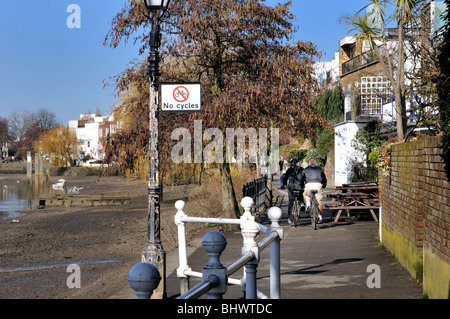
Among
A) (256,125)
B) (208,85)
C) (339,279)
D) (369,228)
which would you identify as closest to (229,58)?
(208,85)

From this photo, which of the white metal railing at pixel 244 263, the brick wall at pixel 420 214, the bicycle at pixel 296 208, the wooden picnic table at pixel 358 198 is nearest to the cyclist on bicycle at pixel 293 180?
the bicycle at pixel 296 208

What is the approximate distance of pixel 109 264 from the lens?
1443cm

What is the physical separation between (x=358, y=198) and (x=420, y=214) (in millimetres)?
8737

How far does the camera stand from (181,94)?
9.72m

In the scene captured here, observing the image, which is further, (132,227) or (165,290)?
(132,227)

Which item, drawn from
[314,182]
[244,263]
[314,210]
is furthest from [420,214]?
[314,182]

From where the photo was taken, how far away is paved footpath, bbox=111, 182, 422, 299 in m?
8.77

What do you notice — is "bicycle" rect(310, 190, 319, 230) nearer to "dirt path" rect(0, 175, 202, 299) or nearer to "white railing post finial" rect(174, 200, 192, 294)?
"dirt path" rect(0, 175, 202, 299)

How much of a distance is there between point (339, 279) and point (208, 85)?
34.6 feet

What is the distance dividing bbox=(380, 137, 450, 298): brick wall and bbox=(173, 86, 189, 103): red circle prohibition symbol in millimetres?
3427

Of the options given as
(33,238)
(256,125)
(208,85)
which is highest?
(208,85)
